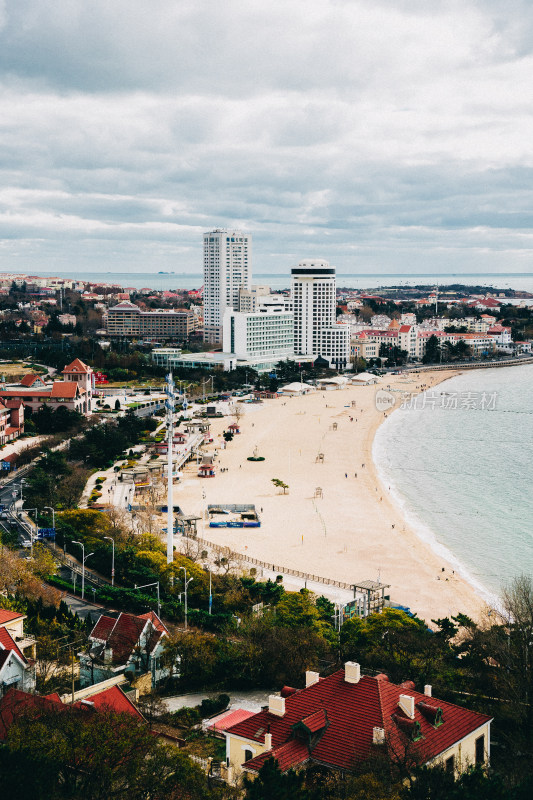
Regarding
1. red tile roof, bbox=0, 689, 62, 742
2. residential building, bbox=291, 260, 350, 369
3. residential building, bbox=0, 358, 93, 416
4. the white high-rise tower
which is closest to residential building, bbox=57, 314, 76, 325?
the white high-rise tower

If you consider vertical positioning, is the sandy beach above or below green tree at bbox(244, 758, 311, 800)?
below

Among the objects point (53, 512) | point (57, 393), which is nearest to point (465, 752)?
point (53, 512)

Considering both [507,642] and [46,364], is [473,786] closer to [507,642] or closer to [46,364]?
[507,642]

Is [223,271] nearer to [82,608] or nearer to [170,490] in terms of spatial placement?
[170,490]

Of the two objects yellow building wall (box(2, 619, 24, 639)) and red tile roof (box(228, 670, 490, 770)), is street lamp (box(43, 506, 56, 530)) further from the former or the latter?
red tile roof (box(228, 670, 490, 770))

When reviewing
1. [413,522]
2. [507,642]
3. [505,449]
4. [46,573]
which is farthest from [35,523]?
[505,449]
